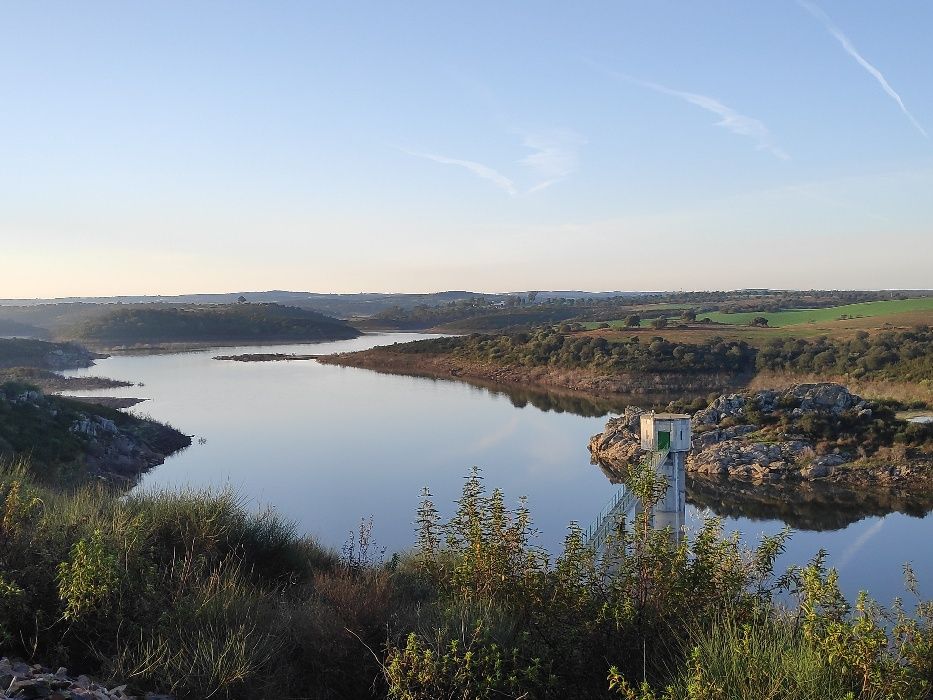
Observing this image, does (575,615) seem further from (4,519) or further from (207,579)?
(4,519)

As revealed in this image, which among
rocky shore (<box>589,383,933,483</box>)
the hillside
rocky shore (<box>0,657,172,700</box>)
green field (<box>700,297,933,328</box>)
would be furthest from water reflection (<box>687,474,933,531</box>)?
green field (<box>700,297,933,328</box>)

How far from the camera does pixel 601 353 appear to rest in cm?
5919

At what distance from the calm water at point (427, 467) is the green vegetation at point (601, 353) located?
309 inches

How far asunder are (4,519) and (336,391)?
45789 millimetres

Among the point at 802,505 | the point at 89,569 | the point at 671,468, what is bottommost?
the point at 802,505

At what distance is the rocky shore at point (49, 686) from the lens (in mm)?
4395

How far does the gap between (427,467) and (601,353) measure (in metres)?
33.1

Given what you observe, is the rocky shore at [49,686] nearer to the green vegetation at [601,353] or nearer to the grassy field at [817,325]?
the green vegetation at [601,353]

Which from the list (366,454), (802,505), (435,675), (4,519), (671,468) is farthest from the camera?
(366,454)

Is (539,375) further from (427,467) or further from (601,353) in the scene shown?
(427,467)

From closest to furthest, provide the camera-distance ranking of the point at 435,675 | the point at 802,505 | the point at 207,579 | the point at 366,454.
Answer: the point at 435,675, the point at 207,579, the point at 802,505, the point at 366,454

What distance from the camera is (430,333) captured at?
118875 millimetres

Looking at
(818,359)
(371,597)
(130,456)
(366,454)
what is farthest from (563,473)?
(818,359)

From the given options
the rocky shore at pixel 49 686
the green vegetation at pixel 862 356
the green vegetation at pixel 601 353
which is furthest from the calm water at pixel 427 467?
the green vegetation at pixel 862 356
